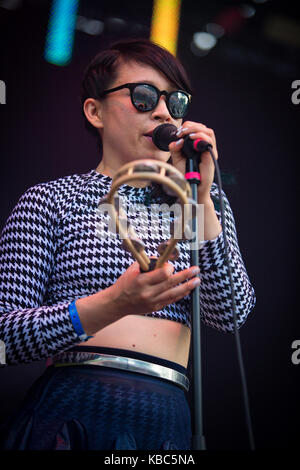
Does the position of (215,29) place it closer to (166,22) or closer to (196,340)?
(166,22)

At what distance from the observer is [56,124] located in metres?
2.16

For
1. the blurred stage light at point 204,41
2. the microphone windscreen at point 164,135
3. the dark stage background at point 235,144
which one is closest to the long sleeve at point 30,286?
the microphone windscreen at point 164,135

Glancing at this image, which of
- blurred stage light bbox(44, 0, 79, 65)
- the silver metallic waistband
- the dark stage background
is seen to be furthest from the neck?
blurred stage light bbox(44, 0, 79, 65)

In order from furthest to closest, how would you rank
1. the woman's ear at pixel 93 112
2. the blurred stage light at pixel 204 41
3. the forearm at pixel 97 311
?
the blurred stage light at pixel 204 41 < the woman's ear at pixel 93 112 < the forearm at pixel 97 311

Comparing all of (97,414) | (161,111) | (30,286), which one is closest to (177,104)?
(161,111)

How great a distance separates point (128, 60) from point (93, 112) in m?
0.20

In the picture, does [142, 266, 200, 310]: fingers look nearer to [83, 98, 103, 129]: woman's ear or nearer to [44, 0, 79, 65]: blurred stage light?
[83, 98, 103, 129]: woman's ear

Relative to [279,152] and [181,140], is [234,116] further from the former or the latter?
[181,140]

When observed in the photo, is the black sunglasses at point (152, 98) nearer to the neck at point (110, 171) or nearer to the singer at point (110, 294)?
the singer at point (110, 294)

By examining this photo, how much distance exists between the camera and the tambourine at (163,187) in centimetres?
65

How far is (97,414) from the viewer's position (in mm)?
957

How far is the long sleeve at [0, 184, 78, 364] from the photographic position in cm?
97

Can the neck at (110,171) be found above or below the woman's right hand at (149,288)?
above
